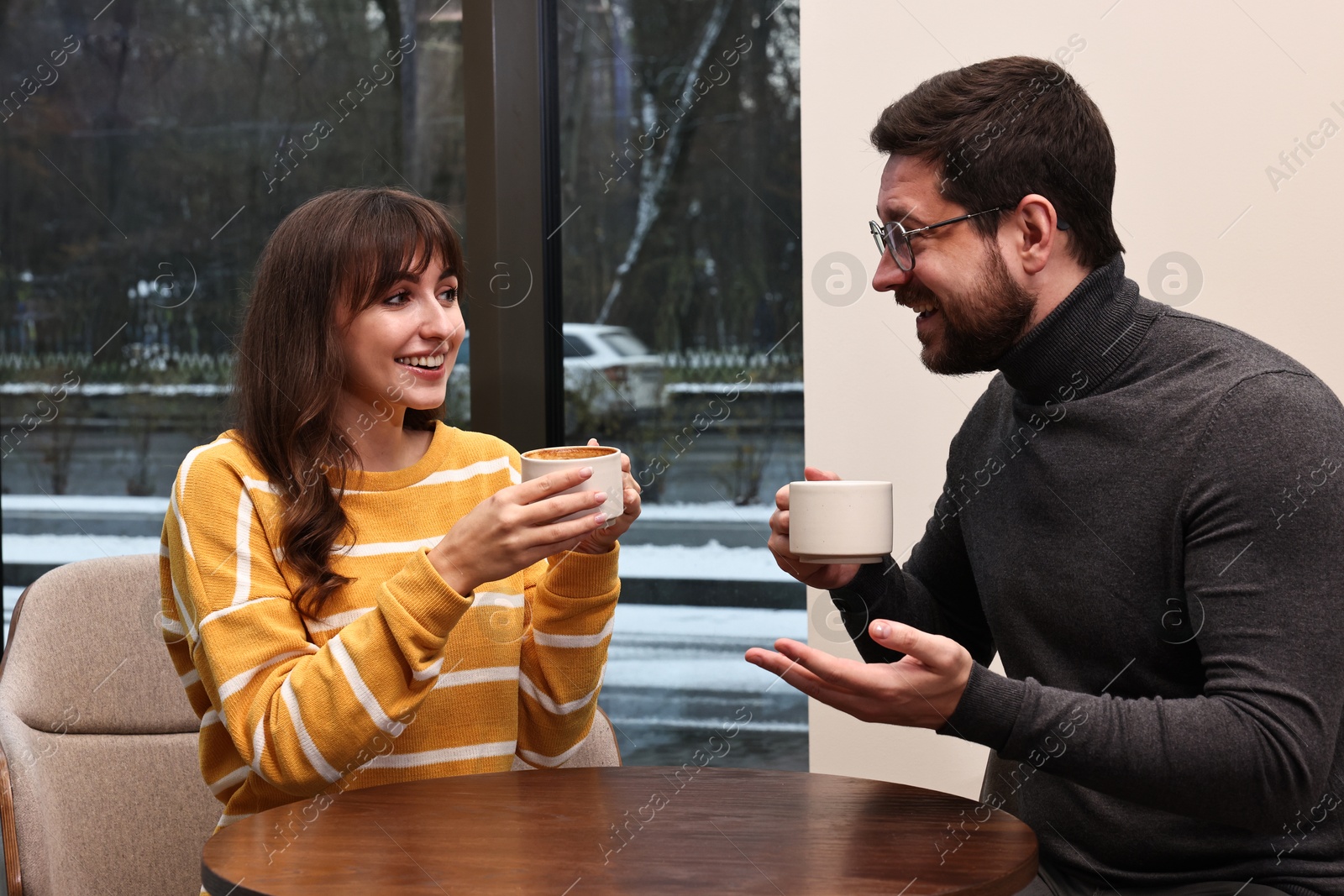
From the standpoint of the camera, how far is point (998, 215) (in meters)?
1.57

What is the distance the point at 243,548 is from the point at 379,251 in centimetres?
46

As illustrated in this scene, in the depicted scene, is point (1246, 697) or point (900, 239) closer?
point (1246, 697)

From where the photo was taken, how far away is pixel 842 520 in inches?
55.1

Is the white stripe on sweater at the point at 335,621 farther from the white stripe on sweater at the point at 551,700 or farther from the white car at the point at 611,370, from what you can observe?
the white car at the point at 611,370

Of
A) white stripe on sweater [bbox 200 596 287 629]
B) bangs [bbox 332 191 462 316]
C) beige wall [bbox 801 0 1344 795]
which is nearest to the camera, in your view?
white stripe on sweater [bbox 200 596 287 629]

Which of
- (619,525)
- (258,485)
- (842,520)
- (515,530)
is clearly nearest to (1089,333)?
(842,520)

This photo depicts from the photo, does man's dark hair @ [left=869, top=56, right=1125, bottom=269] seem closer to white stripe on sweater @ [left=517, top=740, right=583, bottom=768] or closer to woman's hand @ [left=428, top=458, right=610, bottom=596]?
woman's hand @ [left=428, top=458, right=610, bottom=596]

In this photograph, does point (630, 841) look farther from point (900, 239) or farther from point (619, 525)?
point (900, 239)

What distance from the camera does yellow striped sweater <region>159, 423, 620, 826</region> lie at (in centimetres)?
140

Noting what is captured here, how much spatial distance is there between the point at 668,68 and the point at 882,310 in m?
0.84

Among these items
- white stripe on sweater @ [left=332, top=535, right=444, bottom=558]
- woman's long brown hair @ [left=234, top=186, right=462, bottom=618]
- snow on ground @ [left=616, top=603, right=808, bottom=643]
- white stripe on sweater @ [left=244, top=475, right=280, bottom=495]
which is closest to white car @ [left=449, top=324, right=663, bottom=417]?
snow on ground @ [left=616, top=603, right=808, bottom=643]

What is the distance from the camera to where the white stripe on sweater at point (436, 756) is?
162cm

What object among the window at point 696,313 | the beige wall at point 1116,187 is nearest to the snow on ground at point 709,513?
the window at point 696,313

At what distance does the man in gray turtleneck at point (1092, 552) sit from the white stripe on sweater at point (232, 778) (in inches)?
29.8
